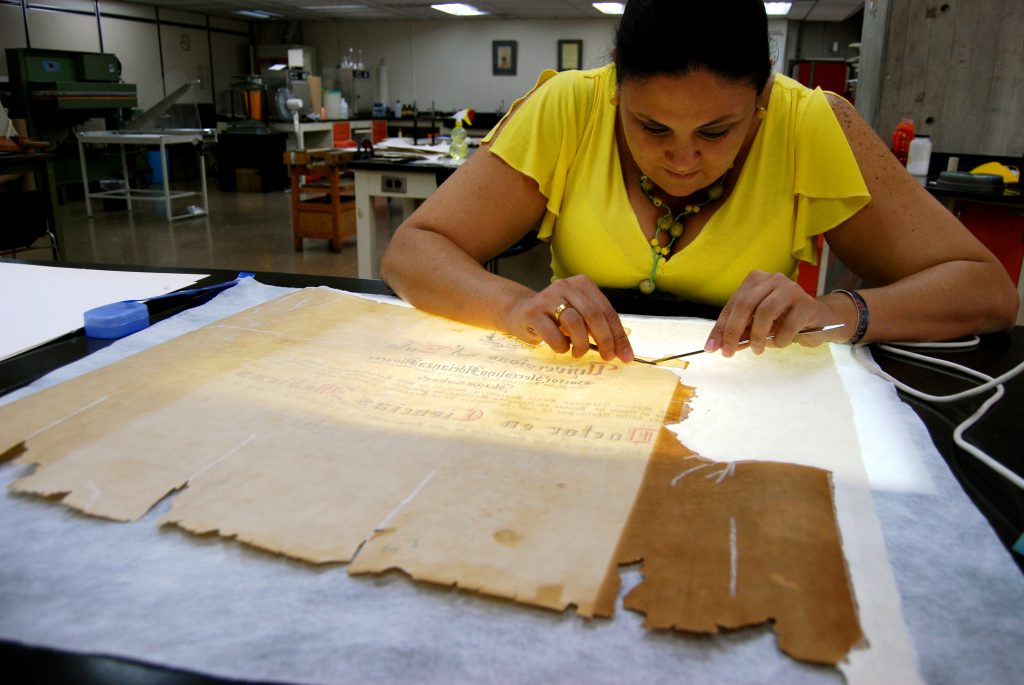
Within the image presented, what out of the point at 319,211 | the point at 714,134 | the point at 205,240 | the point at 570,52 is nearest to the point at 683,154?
the point at 714,134

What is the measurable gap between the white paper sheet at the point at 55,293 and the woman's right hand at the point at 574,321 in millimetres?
566

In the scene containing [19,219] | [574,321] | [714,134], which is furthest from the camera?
[19,219]

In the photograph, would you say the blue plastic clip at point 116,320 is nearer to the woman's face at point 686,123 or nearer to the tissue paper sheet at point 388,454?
the tissue paper sheet at point 388,454

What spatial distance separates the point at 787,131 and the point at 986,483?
721 mm

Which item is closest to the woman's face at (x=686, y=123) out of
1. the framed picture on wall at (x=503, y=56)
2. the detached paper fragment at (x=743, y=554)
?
the detached paper fragment at (x=743, y=554)

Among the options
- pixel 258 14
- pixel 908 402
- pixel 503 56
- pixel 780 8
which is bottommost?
pixel 908 402

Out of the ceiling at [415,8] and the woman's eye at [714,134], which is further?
the ceiling at [415,8]

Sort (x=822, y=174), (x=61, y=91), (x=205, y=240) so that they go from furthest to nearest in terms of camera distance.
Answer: (x=61, y=91)
(x=205, y=240)
(x=822, y=174)

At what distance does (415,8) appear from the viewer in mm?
9273

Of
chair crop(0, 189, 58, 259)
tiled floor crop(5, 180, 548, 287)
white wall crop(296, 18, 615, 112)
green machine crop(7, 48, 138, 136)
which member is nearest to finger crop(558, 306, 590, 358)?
chair crop(0, 189, 58, 259)

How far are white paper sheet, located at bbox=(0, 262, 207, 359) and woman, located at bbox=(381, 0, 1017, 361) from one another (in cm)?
37

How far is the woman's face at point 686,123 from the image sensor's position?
0.92 metres

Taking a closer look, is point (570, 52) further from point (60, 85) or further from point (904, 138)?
point (904, 138)

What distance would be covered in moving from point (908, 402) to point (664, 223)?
1.73 feet
